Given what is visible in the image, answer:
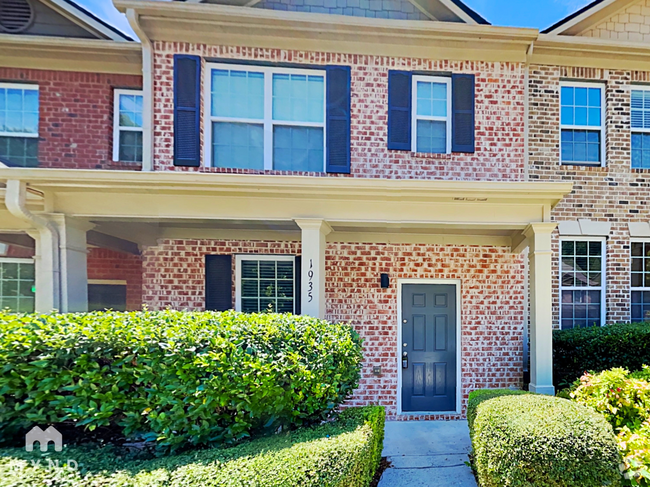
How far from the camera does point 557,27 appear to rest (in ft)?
20.3

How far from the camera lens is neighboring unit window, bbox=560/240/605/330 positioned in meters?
6.02

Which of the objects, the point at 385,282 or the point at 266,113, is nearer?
the point at 266,113

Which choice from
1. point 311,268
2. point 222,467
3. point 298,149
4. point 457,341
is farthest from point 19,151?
point 457,341

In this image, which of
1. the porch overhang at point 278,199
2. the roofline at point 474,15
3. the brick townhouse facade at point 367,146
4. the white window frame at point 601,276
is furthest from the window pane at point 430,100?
the white window frame at point 601,276

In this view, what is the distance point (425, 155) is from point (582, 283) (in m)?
3.63

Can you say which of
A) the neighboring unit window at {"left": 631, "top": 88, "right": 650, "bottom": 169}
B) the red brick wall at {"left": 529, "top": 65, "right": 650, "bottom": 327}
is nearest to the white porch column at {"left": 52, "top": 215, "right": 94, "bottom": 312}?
the red brick wall at {"left": 529, "top": 65, "right": 650, "bottom": 327}

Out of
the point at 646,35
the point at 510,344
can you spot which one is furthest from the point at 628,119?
the point at 510,344

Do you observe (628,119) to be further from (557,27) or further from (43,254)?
(43,254)

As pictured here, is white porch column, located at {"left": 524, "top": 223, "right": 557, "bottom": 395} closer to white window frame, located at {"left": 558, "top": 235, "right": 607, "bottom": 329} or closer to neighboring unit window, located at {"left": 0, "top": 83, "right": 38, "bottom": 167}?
white window frame, located at {"left": 558, "top": 235, "right": 607, "bottom": 329}

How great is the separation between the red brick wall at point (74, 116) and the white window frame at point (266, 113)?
1811mm

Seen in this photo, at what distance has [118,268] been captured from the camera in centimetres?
580

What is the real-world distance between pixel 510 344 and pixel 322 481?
4.30 metres

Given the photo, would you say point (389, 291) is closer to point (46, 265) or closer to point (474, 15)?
point (46, 265)

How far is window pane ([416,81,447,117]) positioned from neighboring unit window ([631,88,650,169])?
364cm
